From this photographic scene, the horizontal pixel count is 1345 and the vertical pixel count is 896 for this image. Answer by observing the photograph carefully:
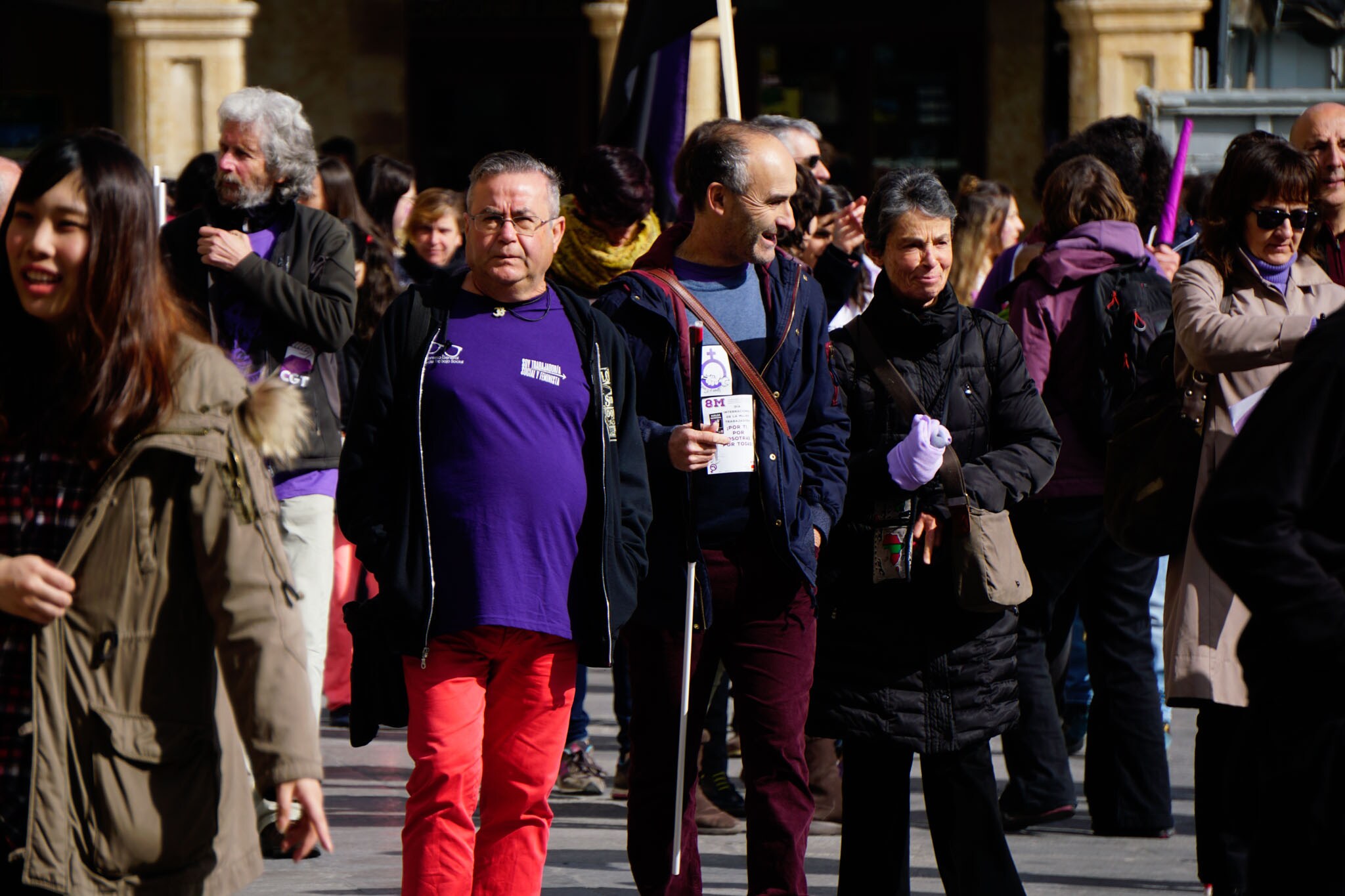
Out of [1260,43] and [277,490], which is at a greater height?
[1260,43]

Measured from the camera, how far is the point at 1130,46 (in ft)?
39.9

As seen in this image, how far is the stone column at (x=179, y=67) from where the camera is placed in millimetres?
12242

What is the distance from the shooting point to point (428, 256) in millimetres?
7910

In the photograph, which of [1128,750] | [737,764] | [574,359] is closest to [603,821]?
[737,764]

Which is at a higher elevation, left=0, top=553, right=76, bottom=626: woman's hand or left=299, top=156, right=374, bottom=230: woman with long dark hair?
left=299, top=156, right=374, bottom=230: woman with long dark hair

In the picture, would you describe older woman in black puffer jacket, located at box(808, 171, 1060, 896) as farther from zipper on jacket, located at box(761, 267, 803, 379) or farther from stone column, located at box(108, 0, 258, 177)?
stone column, located at box(108, 0, 258, 177)

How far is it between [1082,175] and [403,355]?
295 cm

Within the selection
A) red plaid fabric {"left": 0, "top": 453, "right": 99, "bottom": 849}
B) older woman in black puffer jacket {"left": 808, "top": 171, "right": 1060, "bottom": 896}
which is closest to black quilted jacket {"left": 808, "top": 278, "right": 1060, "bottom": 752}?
older woman in black puffer jacket {"left": 808, "top": 171, "right": 1060, "bottom": 896}

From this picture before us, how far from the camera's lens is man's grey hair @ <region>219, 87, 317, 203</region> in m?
5.50

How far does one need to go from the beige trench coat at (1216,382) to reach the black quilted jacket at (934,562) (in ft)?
1.35

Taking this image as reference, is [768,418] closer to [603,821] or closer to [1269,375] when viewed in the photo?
[1269,375]

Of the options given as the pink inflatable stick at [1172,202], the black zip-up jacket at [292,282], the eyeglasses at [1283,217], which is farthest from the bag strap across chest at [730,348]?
the pink inflatable stick at [1172,202]

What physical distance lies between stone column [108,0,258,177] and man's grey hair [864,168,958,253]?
8.13 m

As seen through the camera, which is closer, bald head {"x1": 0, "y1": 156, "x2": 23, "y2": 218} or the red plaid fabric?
the red plaid fabric
